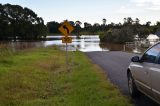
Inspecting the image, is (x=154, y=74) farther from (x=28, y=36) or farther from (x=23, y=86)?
(x=28, y=36)

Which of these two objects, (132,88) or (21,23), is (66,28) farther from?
(21,23)

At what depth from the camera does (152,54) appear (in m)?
9.16

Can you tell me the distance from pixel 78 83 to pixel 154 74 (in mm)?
6418

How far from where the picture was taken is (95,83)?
14.2m

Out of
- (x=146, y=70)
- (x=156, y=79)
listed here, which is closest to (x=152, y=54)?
(x=146, y=70)

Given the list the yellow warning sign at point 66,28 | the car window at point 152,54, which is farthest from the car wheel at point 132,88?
the yellow warning sign at point 66,28

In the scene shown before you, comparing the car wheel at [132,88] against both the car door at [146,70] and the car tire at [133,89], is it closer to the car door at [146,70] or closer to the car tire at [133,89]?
the car tire at [133,89]

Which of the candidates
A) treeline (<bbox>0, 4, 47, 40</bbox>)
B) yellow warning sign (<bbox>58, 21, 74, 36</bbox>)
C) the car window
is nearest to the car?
the car window

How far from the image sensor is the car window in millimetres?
8858

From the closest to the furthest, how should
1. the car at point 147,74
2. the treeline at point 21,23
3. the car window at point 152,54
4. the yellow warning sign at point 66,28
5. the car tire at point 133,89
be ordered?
the car at point 147,74
the car window at point 152,54
the car tire at point 133,89
the yellow warning sign at point 66,28
the treeline at point 21,23

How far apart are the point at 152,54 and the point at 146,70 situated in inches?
14.9

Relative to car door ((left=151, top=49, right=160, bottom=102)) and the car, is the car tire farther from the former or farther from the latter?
car door ((left=151, top=49, right=160, bottom=102))

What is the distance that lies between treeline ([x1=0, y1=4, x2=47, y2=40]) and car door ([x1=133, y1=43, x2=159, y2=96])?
341 feet

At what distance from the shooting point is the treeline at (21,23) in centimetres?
11747
